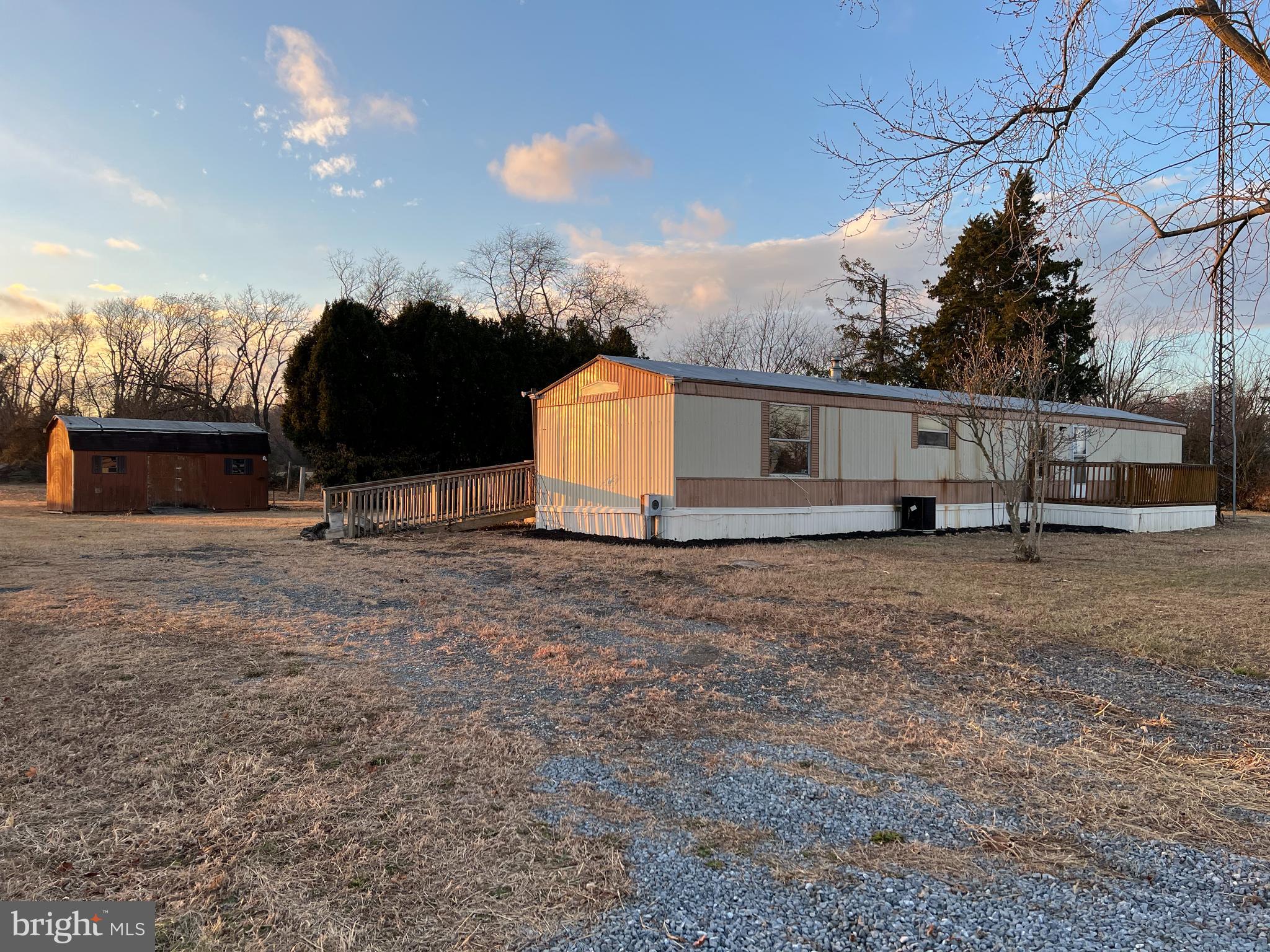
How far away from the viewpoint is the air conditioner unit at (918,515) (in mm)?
14641

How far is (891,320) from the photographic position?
31.8m

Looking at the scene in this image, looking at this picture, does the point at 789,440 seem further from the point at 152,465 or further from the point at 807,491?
the point at 152,465

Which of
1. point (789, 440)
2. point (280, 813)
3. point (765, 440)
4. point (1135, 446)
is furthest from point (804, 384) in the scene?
point (280, 813)

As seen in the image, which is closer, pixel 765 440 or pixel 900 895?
pixel 900 895

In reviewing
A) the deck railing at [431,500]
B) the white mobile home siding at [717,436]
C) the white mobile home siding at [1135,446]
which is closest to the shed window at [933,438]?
the white mobile home siding at [1135,446]

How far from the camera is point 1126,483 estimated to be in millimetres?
16047

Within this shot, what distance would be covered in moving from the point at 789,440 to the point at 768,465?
66 cm

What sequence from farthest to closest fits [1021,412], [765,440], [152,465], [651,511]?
[152,465] < [765,440] < [651,511] < [1021,412]

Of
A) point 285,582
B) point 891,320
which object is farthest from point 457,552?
point 891,320

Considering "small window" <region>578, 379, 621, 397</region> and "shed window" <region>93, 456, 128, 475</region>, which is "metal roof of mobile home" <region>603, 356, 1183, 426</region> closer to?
"small window" <region>578, 379, 621, 397</region>

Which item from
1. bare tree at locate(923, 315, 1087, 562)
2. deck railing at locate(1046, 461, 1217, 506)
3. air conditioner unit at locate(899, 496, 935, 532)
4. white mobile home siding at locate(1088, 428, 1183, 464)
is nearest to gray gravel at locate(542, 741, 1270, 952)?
bare tree at locate(923, 315, 1087, 562)

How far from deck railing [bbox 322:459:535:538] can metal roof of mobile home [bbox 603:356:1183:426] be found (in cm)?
358

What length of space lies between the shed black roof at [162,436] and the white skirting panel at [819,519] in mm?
12286

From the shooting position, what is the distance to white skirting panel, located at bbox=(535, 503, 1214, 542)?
12.4 m
